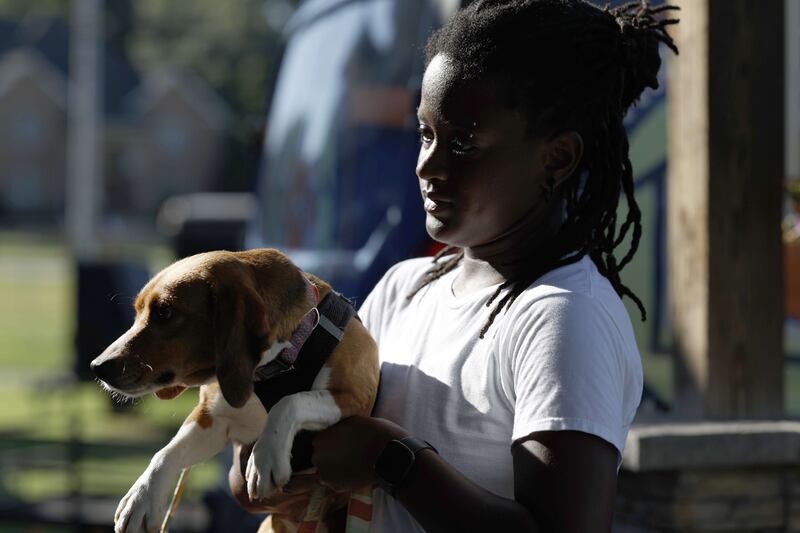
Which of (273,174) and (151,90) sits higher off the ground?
(151,90)

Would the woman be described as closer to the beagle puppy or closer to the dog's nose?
the beagle puppy

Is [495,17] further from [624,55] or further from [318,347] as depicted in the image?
[318,347]

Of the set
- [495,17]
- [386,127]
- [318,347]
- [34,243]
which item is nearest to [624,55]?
[495,17]

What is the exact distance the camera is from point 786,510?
3.43 m

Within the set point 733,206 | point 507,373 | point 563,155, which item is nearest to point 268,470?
point 507,373

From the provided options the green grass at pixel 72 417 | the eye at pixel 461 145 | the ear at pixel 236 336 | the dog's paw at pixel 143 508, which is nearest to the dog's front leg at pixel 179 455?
the dog's paw at pixel 143 508

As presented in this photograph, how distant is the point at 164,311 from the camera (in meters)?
1.75

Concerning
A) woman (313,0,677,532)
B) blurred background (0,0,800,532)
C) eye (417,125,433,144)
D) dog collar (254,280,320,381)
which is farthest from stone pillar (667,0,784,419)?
dog collar (254,280,320,381)

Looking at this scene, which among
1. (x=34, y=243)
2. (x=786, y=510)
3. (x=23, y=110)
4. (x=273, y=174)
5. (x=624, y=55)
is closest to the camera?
(x=624, y=55)

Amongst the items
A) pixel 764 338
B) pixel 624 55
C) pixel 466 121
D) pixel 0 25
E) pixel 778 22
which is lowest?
pixel 764 338

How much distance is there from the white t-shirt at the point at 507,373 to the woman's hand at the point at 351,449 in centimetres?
9

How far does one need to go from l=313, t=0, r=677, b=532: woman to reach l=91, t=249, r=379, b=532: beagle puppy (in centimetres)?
7

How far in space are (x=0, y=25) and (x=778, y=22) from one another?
59163 millimetres

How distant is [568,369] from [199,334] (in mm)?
579
